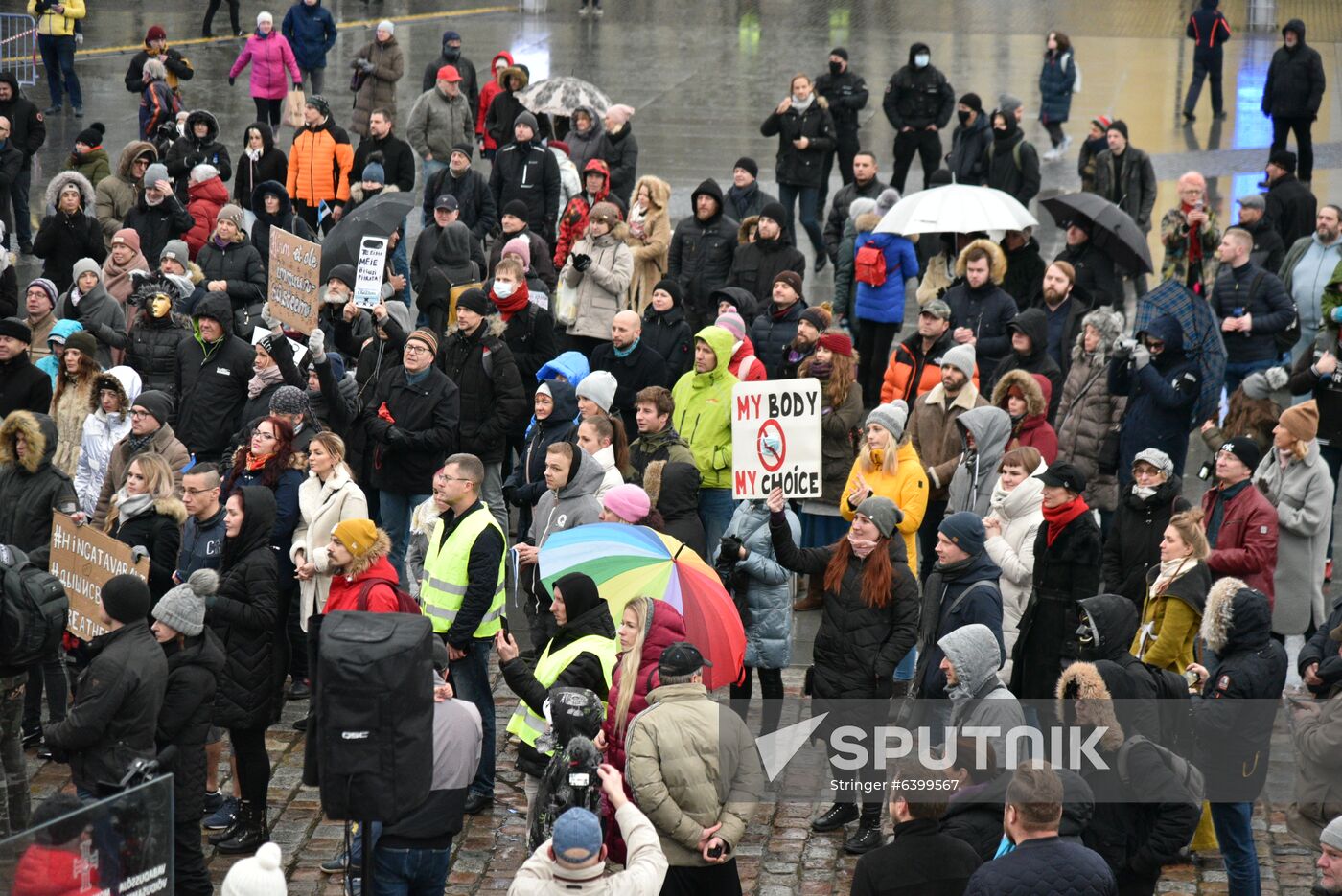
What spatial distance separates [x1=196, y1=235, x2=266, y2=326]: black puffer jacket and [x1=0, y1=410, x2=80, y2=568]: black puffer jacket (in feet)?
12.1

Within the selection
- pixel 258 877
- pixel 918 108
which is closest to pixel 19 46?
pixel 918 108

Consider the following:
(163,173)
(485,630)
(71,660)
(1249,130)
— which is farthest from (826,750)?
(1249,130)

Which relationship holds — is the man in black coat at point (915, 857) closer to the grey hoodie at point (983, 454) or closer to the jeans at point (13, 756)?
the grey hoodie at point (983, 454)

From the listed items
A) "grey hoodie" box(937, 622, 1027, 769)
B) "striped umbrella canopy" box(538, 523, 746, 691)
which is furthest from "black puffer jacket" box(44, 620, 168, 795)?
"grey hoodie" box(937, 622, 1027, 769)

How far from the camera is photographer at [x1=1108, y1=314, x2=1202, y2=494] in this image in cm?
1134

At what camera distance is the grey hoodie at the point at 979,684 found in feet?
25.2

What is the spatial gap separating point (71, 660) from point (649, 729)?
465 centimetres

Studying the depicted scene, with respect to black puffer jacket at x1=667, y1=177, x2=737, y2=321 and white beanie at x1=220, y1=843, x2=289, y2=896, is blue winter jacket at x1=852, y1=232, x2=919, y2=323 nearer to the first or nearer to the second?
black puffer jacket at x1=667, y1=177, x2=737, y2=321

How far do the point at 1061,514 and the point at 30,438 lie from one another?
5.74 m

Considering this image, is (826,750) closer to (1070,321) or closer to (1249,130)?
(1070,321)

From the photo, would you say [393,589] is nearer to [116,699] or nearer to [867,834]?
[116,699]

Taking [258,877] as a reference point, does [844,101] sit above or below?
above

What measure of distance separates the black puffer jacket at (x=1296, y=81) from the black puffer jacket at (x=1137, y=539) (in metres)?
12.1

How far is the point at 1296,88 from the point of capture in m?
20.3
